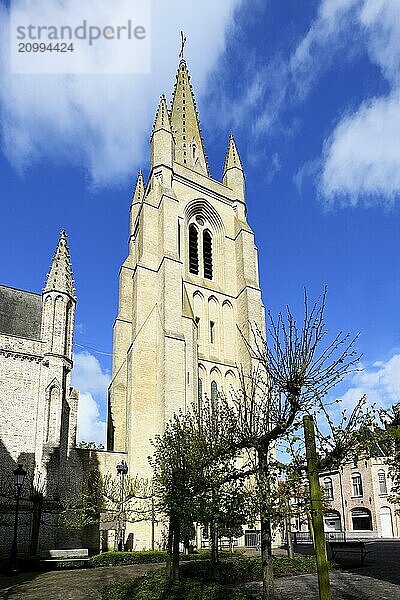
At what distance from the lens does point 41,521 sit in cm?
2048

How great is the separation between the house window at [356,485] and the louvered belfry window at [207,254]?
24159mm

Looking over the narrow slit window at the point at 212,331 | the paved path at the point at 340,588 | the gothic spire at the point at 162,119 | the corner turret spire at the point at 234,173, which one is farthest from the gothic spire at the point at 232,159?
the paved path at the point at 340,588

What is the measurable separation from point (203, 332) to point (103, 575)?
2155 cm

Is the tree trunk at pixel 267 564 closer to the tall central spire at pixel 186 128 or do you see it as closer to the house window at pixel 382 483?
the tall central spire at pixel 186 128

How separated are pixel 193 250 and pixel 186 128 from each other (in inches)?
566

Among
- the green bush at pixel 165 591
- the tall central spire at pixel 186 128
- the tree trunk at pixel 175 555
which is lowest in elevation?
the green bush at pixel 165 591

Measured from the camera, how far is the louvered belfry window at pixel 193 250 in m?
38.1

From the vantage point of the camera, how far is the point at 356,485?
45.7 meters

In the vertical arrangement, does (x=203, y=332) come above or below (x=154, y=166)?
below

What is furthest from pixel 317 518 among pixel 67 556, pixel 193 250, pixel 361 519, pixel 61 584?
pixel 361 519

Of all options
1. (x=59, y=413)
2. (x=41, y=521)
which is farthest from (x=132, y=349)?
(x=41, y=521)

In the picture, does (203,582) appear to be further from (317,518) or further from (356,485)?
(356,485)

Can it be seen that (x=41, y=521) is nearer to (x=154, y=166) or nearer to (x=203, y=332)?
(x=203, y=332)

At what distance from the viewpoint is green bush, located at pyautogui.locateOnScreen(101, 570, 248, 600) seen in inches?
386
